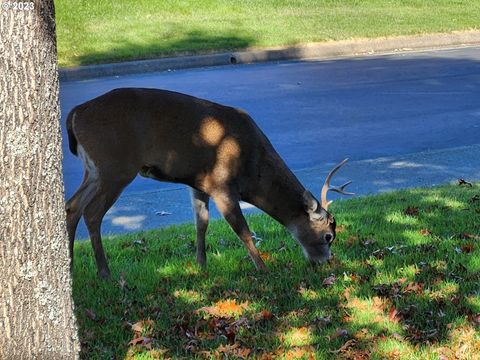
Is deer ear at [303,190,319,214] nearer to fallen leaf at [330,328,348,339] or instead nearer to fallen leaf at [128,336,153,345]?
fallen leaf at [330,328,348,339]

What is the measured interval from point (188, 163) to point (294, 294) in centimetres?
124

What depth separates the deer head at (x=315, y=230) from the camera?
6.73 metres

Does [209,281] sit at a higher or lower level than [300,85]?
higher

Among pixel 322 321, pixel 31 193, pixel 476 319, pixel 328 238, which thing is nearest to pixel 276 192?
pixel 328 238

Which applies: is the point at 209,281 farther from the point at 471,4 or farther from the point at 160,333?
the point at 471,4

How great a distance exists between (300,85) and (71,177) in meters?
6.07

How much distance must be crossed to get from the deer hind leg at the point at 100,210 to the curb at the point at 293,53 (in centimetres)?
955

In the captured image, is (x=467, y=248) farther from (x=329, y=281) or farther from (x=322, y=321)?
(x=322, y=321)

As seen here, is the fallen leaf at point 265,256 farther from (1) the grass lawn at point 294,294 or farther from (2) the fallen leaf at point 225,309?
(2) the fallen leaf at point 225,309

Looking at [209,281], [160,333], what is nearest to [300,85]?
[209,281]

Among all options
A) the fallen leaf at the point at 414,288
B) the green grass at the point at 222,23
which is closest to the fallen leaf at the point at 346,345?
the fallen leaf at the point at 414,288

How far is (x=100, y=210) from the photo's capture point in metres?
6.52

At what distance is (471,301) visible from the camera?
5.59m
